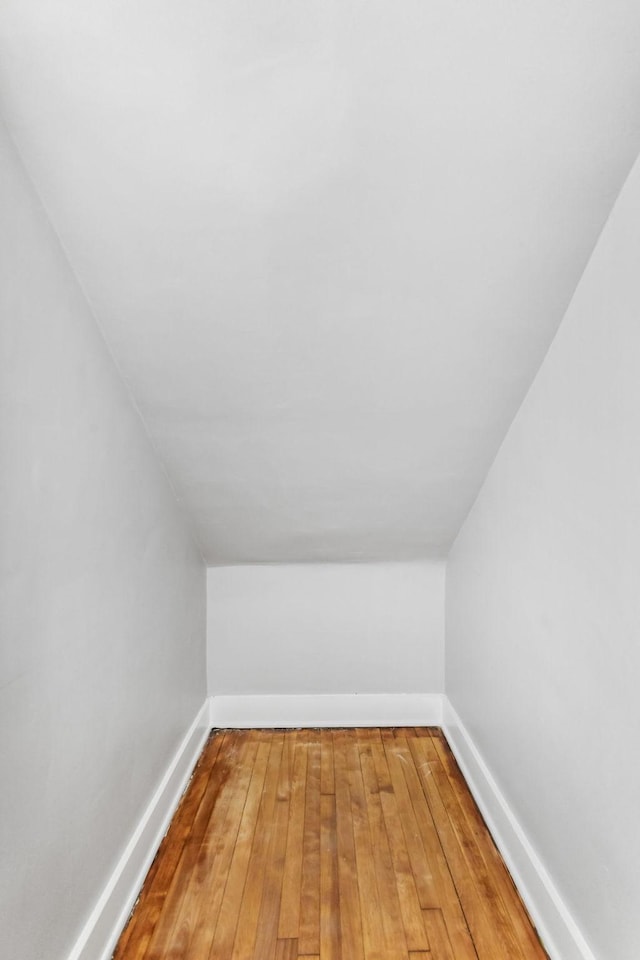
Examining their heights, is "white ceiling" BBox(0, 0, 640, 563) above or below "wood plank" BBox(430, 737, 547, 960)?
above

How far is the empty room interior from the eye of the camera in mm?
1230

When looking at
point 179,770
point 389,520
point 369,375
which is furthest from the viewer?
point 389,520

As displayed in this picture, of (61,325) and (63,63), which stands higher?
(63,63)

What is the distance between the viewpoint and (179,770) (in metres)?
2.68

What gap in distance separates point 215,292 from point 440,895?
182 centimetres

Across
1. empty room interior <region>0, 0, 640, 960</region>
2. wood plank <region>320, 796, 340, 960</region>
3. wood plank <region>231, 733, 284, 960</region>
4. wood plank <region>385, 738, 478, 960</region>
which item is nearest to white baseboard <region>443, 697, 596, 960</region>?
empty room interior <region>0, 0, 640, 960</region>

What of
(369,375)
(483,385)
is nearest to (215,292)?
(369,375)

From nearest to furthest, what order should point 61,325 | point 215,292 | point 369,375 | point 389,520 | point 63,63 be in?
1. point 63,63
2. point 61,325
3. point 215,292
4. point 369,375
5. point 389,520

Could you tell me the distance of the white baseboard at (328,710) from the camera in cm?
339

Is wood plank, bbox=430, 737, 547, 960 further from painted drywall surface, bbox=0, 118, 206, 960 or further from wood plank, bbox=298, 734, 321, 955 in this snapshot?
painted drywall surface, bbox=0, 118, 206, 960

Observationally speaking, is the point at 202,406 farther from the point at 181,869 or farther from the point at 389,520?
the point at 181,869

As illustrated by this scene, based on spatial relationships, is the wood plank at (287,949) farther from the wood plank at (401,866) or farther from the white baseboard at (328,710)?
the white baseboard at (328,710)

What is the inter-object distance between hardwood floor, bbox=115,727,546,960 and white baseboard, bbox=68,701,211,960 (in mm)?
38

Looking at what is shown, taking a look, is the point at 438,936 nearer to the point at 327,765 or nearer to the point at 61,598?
the point at 327,765
